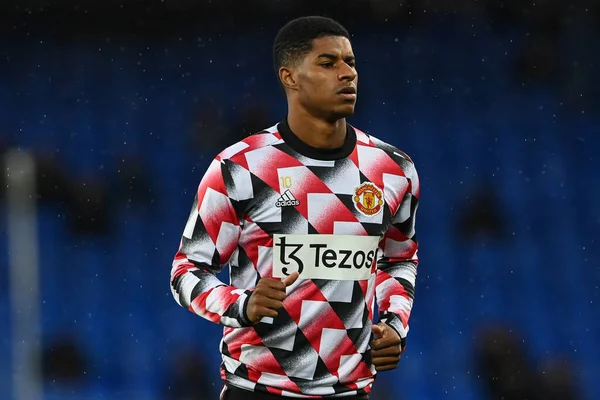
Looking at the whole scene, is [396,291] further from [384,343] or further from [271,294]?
[271,294]

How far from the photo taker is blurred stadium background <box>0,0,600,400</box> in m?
8.00

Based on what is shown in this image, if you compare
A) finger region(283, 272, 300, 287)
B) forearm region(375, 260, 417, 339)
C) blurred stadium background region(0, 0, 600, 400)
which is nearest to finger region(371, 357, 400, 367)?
forearm region(375, 260, 417, 339)

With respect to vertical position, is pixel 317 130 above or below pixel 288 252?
above

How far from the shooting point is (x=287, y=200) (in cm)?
306

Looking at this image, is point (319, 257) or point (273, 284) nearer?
point (273, 284)

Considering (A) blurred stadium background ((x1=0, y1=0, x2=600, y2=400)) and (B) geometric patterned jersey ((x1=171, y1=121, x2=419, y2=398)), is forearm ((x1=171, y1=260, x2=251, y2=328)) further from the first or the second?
(A) blurred stadium background ((x1=0, y1=0, x2=600, y2=400))

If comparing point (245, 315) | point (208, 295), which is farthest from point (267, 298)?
point (208, 295)

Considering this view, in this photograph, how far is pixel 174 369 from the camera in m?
8.06

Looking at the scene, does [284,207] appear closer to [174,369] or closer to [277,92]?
[174,369]

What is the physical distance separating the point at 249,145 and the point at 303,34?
1.23ft
